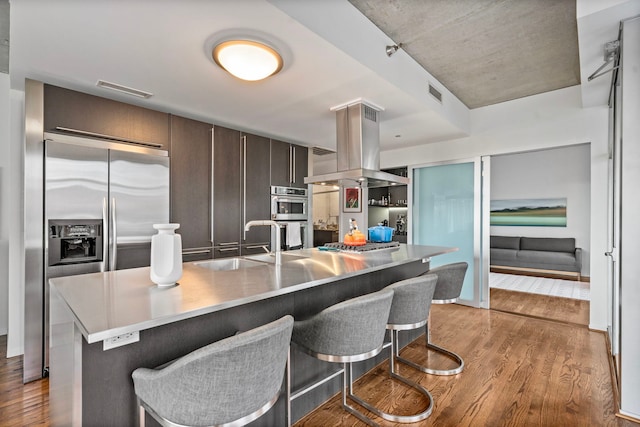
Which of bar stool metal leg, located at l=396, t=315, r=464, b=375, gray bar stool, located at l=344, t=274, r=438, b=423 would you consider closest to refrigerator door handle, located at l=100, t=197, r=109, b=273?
gray bar stool, located at l=344, t=274, r=438, b=423

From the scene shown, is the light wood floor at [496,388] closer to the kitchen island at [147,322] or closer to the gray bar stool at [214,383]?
the kitchen island at [147,322]

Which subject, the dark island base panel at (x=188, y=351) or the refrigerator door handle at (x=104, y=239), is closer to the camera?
the dark island base panel at (x=188, y=351)

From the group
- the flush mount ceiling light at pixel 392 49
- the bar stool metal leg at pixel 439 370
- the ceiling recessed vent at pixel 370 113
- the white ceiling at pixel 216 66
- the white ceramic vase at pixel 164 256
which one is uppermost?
the flush mount ceiling light at pixel 392 49

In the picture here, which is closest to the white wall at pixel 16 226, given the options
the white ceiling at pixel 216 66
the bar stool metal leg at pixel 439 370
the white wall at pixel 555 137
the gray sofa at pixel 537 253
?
the white ceiling at pixel 216 66

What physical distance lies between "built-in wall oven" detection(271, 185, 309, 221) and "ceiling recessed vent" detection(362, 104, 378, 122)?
5.30ft

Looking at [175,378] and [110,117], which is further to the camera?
[110,117]

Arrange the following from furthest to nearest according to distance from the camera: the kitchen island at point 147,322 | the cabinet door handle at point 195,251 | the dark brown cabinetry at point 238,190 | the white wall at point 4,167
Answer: the dark brown cabinetry at point 238,190
the cabinet door handle at point 195,251
the white wall at point 4,167
the kitchen island at point 147,322

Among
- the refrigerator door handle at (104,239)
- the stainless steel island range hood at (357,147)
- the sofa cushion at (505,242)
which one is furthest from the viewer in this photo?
the sofa cushion at (505,242)

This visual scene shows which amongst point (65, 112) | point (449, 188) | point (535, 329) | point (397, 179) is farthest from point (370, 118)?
point (535, 329)

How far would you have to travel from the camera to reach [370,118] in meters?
3.12

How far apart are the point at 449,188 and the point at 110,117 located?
165 inches

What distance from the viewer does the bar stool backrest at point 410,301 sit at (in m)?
2.03

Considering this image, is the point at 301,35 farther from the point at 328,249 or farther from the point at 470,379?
the point at 470,379

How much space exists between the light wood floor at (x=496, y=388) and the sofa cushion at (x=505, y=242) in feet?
11.8
